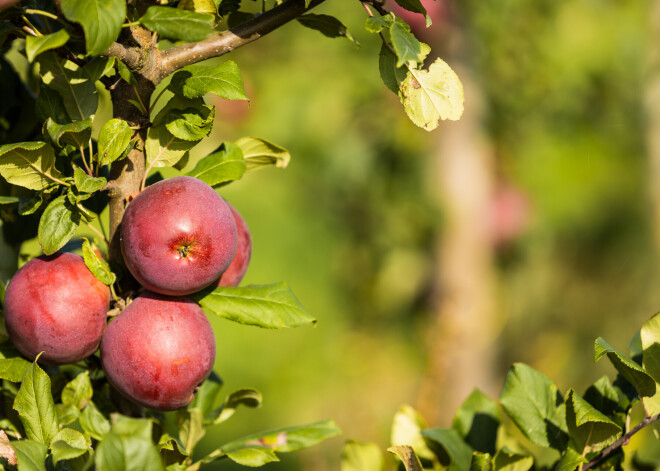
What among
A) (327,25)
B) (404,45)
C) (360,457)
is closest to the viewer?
(404,45)

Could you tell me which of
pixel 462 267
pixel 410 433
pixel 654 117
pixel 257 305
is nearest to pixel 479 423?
pixel 410 433

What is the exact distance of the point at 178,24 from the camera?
533mm

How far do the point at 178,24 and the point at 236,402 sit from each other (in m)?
0.44

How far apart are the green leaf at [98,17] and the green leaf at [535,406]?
50 cm

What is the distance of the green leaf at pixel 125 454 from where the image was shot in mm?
461

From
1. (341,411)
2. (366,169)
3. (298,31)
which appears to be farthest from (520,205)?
(298,31)

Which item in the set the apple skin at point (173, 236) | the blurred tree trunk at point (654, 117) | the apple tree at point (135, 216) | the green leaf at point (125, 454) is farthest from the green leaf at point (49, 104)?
the blurred tree trunk at point (654, 117)

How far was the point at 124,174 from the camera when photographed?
68 cm

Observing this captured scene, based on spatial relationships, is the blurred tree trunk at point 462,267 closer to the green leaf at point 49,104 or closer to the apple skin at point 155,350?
the apple skin at point 155,350

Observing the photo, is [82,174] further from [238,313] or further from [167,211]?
[238,313]

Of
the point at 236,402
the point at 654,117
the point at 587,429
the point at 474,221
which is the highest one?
the point at 587,429

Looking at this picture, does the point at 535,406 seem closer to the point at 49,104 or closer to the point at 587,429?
the point at 587,429

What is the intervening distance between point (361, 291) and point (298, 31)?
1.89 meters

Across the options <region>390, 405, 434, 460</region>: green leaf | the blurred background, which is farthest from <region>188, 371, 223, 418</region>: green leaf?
the blurred background
